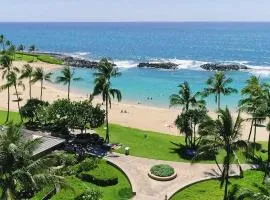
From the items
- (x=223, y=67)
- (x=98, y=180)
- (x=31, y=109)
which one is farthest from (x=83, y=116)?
(x=223, y=67)

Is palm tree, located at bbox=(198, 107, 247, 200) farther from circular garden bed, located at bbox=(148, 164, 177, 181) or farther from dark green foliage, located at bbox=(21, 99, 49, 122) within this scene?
dark green foliage, located at bbox=(21, 99, 49, 122)

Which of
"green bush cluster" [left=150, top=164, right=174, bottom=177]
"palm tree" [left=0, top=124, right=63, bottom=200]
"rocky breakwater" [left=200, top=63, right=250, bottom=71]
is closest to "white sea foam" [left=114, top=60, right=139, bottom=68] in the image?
"rocky breakwater" [left=200, top=63, right=250, bottom=71]

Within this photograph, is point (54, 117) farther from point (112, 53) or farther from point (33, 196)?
point (112, 53)

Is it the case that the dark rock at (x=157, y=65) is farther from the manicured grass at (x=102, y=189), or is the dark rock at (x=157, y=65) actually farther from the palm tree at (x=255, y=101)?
the manicured grass at (x=102, y=189)

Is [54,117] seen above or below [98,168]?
above

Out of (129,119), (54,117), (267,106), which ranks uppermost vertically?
(267,106)

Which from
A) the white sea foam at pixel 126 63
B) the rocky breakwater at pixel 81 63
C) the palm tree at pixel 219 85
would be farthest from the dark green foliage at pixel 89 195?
the white sea foam at pixel 126 63

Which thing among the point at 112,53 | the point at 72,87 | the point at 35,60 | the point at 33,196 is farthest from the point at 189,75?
the point at 33,196
